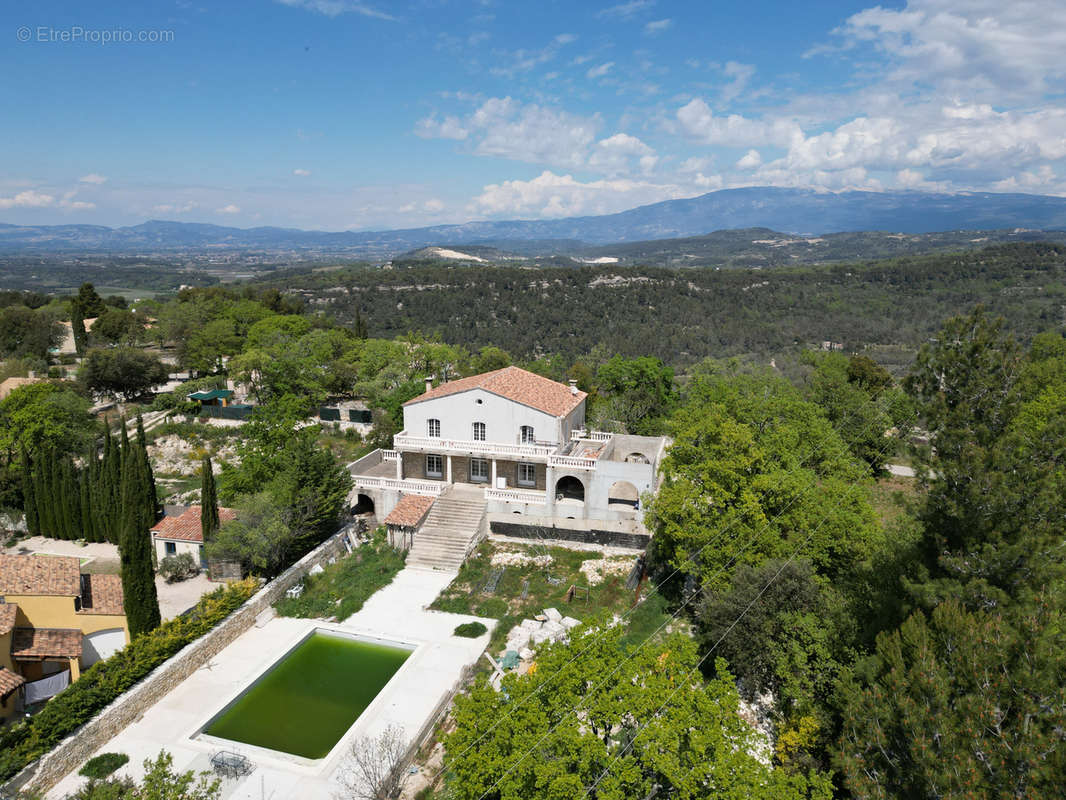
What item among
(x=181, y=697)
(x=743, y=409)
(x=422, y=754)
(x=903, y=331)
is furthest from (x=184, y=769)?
(x=903, y=331)

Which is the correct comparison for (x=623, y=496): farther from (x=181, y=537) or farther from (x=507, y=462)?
(x=181, y=537)

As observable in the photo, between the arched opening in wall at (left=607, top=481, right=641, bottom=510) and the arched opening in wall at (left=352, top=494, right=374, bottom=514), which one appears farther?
the arched opening in wall at (left=352, top=494, right=374, bottom=514)

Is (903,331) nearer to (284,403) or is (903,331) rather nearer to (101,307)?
(284,403)

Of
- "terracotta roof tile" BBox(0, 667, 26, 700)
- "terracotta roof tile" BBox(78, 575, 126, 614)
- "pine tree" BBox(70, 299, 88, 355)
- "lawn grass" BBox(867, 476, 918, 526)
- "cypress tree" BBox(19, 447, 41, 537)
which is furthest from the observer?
"pine tree" BBox(70, 299, 88, 355)

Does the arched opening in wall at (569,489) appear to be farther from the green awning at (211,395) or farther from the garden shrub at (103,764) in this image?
the green awning at (211,395)

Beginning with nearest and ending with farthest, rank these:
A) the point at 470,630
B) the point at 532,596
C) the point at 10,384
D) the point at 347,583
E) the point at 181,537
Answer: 1. the point at 470,630
2. the point at 532,596
3. the point at 347,583
4. the point at 181,537
5. the point at 10,384

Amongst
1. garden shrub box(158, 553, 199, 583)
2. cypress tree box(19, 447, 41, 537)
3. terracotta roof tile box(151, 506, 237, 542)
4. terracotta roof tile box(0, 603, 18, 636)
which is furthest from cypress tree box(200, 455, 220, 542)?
cypress tree box(19, 447, 41, 537)

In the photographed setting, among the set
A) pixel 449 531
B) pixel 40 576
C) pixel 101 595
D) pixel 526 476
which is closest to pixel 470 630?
pixel 449 531

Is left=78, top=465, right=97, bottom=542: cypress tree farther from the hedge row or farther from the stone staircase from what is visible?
the stone staircase
